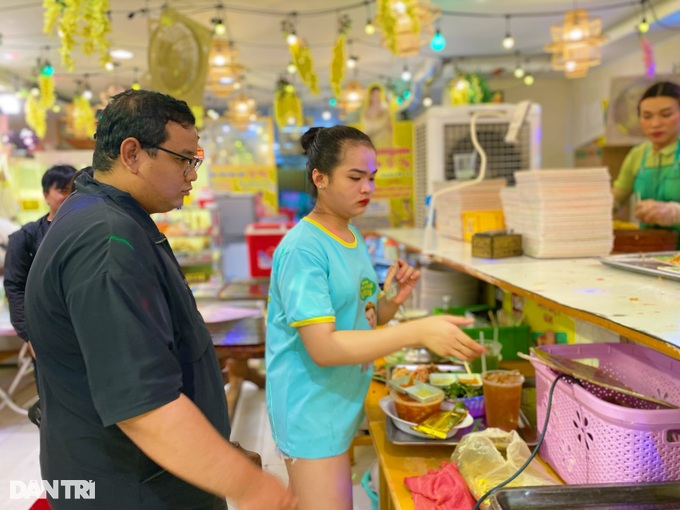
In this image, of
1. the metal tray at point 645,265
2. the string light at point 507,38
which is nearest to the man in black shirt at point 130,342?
the metal tray at point 645,265

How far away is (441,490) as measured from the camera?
4.93 ft

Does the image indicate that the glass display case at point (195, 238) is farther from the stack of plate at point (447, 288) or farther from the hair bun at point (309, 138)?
the hair bun at point (309, 138)

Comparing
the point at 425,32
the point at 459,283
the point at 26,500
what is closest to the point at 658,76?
the point at 425,32

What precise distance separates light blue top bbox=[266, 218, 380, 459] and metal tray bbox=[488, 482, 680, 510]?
666 mm

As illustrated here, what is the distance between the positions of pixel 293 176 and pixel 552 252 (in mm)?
12744

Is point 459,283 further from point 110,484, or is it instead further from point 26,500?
point 26,500

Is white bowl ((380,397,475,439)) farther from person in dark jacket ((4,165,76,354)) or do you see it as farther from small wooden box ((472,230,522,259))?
person in dark jacket ((4,165,76,354))

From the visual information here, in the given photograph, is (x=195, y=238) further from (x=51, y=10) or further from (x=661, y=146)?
(x=661, y=146)

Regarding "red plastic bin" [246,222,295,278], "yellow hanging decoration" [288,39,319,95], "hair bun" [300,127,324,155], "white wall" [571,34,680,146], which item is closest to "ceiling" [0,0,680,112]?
"white wall" [571,34,680,146]

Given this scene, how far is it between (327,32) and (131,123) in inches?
272

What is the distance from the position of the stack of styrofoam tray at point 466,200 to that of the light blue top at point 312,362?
5.74ft

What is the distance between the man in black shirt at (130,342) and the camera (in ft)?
3.28

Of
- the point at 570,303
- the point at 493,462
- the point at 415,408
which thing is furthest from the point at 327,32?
the point at 493,462

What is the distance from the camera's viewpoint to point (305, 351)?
1703 mm
